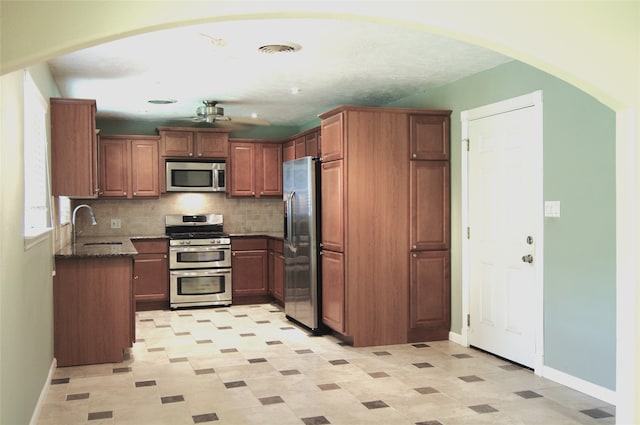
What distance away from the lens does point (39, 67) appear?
4.45m

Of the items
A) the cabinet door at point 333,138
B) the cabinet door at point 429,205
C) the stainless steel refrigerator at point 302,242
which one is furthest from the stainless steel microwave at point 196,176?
the cabinet door at point 429,205

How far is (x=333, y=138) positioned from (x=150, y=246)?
3.25m

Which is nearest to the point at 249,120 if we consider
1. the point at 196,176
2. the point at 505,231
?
the point at 196,176

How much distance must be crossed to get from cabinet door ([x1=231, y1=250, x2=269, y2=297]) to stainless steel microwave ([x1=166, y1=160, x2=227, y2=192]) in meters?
0.99

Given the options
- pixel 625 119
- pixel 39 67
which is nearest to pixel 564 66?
pixel 625 119

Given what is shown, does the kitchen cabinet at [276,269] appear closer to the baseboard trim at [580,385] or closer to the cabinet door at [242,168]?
the cabinet door at [242,168]

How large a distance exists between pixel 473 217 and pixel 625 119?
108 inches

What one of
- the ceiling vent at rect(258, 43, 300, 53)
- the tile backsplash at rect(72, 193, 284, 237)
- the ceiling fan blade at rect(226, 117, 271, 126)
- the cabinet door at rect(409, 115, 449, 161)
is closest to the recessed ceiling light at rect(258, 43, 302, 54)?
the ceiling vent at rect(258, 43, 300, 53)

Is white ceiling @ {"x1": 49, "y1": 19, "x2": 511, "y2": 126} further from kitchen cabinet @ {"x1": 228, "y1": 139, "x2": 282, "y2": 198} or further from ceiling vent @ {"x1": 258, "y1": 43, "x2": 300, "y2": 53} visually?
kitchen cabinet @ {"x1": 228, "y1": 139, "x2": 282, "y2": 198}

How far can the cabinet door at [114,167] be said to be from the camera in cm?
796

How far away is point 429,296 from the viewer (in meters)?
5.78

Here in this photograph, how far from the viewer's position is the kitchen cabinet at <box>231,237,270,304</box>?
8.14 m

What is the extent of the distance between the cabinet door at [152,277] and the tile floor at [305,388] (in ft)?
5.95

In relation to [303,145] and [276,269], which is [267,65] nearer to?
[303,145]
